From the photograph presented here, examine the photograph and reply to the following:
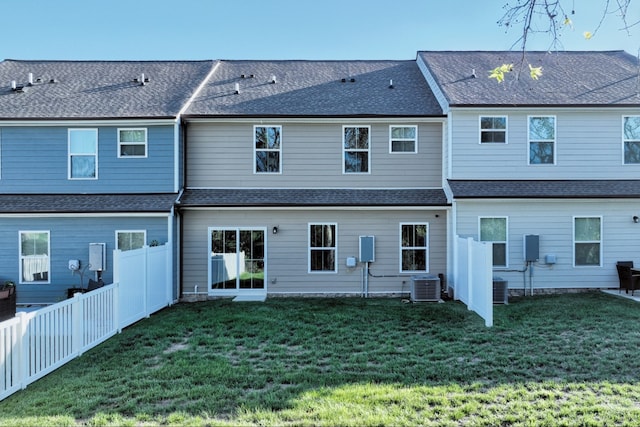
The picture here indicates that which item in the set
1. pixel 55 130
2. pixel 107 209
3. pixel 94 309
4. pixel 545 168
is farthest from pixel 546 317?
pixel 55 130

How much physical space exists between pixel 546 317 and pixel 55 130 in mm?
13548

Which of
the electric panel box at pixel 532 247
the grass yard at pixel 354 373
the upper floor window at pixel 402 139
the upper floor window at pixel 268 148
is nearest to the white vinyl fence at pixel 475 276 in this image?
the grass yard at pixel 354 373


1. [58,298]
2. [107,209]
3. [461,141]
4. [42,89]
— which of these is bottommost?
[58,298]

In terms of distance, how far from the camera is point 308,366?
598cm

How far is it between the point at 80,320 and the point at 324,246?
6.54 metres

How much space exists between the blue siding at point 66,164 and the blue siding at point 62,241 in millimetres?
980

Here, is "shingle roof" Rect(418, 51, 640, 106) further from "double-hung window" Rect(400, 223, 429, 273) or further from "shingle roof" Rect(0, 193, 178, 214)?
"shingle roof" Rect(0, 193, 178, 214)

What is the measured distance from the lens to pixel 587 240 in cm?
1138

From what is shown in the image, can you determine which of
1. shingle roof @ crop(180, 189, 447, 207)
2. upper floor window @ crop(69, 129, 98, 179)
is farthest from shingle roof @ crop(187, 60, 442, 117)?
upper floor window @ crop(69, 129, 98, 179)

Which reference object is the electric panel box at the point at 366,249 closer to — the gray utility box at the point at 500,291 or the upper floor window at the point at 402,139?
the upper floor window at the point at 402,139

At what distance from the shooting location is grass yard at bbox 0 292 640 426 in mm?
4406

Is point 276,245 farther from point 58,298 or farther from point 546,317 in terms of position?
point 546,317

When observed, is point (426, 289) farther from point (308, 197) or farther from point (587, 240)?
point (587, 240)

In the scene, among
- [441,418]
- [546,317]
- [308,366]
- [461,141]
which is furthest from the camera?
[461,141]
